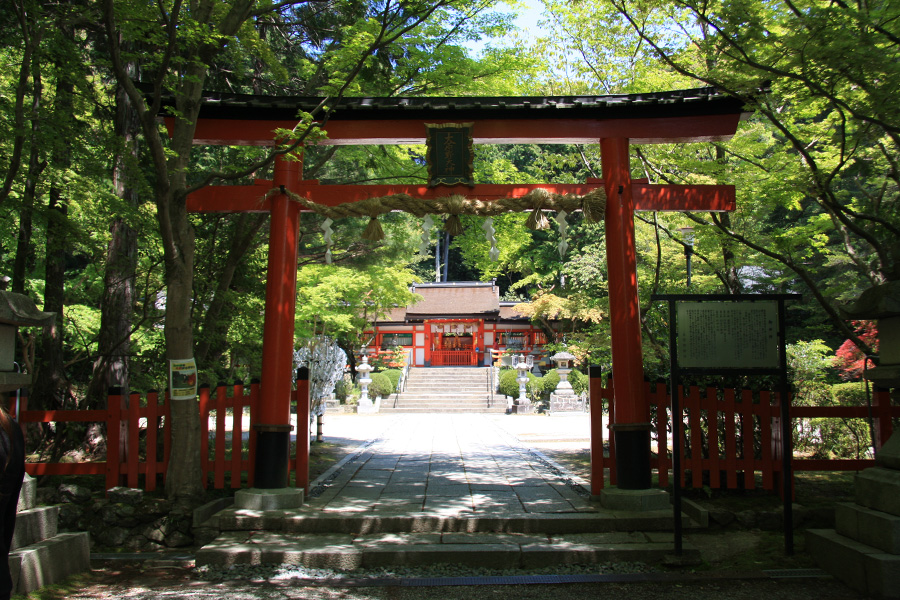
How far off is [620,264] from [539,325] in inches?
895

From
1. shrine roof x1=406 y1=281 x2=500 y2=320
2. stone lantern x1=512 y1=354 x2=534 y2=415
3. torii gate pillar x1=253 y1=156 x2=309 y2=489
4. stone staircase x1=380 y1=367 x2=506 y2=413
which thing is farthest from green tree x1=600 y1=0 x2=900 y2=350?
shrine roof x1=406 y1=281 x2=500 y2=320

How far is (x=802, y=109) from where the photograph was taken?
6.77 metres

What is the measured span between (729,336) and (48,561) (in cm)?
532

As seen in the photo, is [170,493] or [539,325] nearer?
[170,493]

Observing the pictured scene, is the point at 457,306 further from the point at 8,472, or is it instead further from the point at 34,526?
the point at 8,472

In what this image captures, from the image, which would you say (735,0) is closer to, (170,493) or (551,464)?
(551,464)

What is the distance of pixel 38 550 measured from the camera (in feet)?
12.7

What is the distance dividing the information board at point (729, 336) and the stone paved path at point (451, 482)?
6.08ft

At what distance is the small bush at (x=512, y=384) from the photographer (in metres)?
22.9

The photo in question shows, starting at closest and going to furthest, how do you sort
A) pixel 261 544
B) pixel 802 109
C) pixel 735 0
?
pixel 261 544 < pixel 735 0 < pixel 802 109

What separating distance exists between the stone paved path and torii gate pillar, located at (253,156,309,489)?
2.01 ft

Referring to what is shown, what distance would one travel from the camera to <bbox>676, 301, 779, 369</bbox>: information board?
4.79 metres

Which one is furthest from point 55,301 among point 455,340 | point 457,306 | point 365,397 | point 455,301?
point 455,301

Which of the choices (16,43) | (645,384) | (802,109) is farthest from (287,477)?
(802,109)
